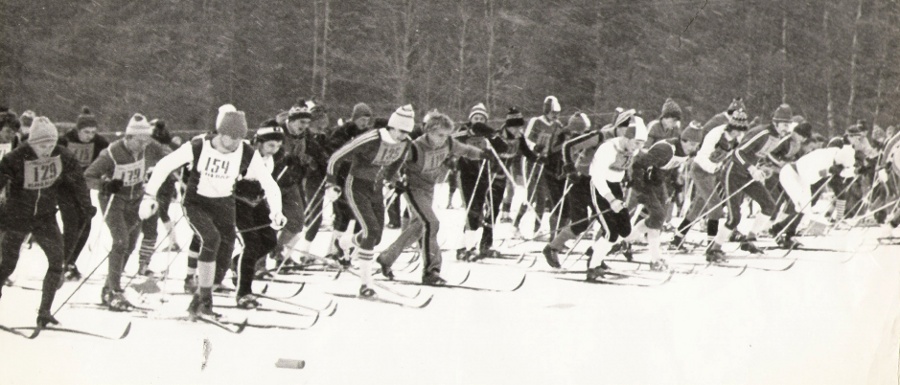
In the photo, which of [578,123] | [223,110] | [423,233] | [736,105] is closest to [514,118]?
[578,123]

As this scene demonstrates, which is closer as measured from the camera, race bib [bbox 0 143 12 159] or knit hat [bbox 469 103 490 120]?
race bib [bbox 0 143 12 159]

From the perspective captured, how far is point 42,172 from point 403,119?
200 cm

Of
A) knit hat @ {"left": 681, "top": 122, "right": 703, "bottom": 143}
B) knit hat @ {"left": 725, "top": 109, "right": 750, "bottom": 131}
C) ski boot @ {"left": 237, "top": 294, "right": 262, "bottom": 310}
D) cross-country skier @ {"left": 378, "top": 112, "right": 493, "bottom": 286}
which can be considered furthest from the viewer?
cross-country skier @ {"left": 378, "top": 112, "right": 493, "bottom": 286}

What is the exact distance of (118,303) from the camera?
6.82 m

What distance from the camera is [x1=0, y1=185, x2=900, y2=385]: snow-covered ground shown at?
6.20 meters

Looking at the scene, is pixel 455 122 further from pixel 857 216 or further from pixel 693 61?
pixel 857 216

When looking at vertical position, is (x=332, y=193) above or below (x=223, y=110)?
→ below

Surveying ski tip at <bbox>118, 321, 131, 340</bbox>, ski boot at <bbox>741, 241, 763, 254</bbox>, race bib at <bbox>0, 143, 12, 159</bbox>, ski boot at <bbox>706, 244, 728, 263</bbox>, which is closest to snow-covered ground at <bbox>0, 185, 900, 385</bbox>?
ski tip at <bbox>118, 321, 131, 340</bbox>

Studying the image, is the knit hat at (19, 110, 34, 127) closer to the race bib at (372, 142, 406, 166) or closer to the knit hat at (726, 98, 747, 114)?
the race bib at (372, 142, 406, 166)

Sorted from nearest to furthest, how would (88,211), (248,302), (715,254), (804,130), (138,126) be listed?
(138,126) < (88,211) < (804,130) < (248,302) < (715,254)

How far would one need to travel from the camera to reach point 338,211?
9234 mm

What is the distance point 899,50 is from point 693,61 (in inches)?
40.9

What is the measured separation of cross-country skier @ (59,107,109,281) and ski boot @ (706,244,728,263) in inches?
170

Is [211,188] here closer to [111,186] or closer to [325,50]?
[111,186]
